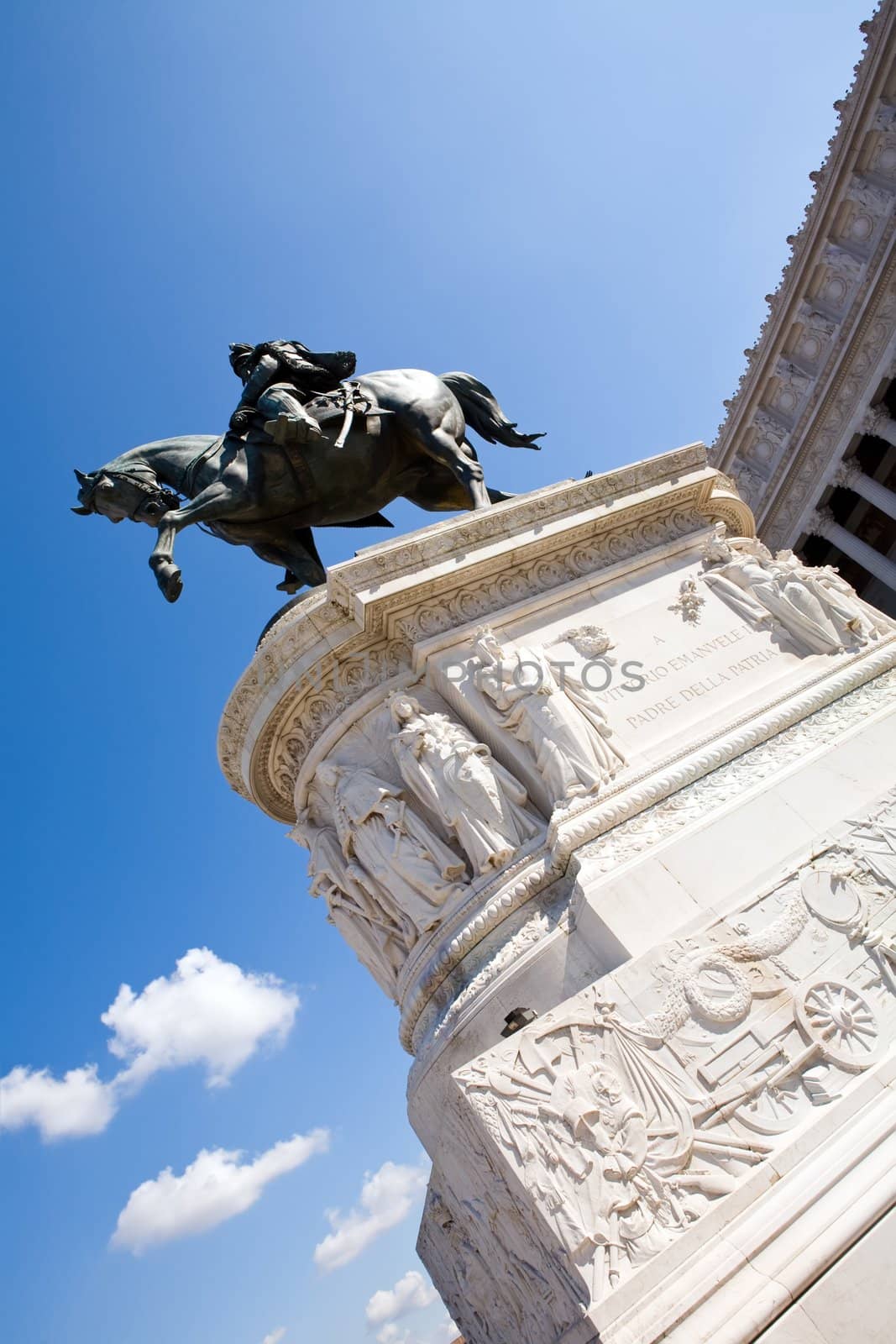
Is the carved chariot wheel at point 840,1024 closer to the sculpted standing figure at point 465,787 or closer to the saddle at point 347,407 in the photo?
the sculpted standing figure at point 465,787

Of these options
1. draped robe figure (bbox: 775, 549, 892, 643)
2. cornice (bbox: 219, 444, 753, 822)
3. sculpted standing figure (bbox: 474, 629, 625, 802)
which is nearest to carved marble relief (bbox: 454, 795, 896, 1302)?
sculpted standing figure (bbox: 474, 629, 625, 802)

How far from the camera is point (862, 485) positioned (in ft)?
81.1

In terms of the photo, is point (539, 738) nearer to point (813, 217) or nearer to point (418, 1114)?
point (418, 1114)

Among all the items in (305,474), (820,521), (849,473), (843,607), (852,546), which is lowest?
(843,607)

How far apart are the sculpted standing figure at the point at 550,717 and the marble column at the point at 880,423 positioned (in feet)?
63.8

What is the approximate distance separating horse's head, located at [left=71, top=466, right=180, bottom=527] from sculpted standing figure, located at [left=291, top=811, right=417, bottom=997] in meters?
4.72

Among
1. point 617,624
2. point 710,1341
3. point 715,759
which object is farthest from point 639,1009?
point 617,624

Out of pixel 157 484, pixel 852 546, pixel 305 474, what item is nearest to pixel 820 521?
pixel 852 546

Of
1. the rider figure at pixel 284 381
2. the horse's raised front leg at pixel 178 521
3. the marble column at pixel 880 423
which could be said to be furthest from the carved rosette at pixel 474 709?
the marble column at pixel 880 423

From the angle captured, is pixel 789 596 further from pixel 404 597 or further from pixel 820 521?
pixel 820 521

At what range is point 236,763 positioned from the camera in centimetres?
959

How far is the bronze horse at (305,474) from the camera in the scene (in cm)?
1023

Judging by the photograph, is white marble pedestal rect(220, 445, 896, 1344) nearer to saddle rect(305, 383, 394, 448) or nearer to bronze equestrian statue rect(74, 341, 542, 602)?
bronze equestrian statue rect(74, 341, 542, 602)

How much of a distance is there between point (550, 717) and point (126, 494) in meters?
6.42
